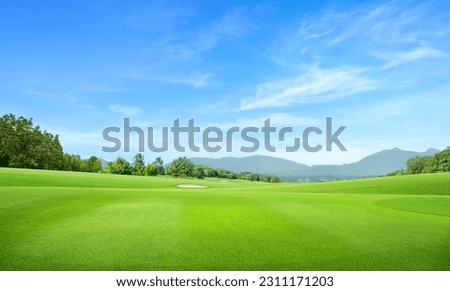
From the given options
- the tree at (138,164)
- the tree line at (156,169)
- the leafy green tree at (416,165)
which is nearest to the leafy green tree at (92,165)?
the tree line at (156,169)

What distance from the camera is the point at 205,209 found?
581 inches

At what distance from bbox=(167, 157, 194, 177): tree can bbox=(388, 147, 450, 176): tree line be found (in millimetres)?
45305

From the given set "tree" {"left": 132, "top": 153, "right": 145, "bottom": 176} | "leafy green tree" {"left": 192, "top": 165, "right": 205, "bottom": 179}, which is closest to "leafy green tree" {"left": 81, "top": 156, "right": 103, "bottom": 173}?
"tree" {"left": 132, "top": 153, "right": 145, "bottom": 176}

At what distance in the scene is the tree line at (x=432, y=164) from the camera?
78.6 m

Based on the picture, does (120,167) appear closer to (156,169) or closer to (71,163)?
(156,169)

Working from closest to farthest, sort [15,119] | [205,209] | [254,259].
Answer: [254,259]
[205,209]
[15,119]

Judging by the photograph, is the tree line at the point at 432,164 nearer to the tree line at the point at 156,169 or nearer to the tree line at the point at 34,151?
the tree line at the point at 156,169

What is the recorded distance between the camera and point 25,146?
75.9m

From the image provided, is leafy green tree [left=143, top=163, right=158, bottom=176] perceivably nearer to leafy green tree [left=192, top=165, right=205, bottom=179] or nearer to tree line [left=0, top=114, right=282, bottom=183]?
tree line [left=0, top=114, right=282, bottom=183]

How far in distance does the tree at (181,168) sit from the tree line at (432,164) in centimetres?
4531

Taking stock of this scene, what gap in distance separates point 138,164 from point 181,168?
10451 millimetres
